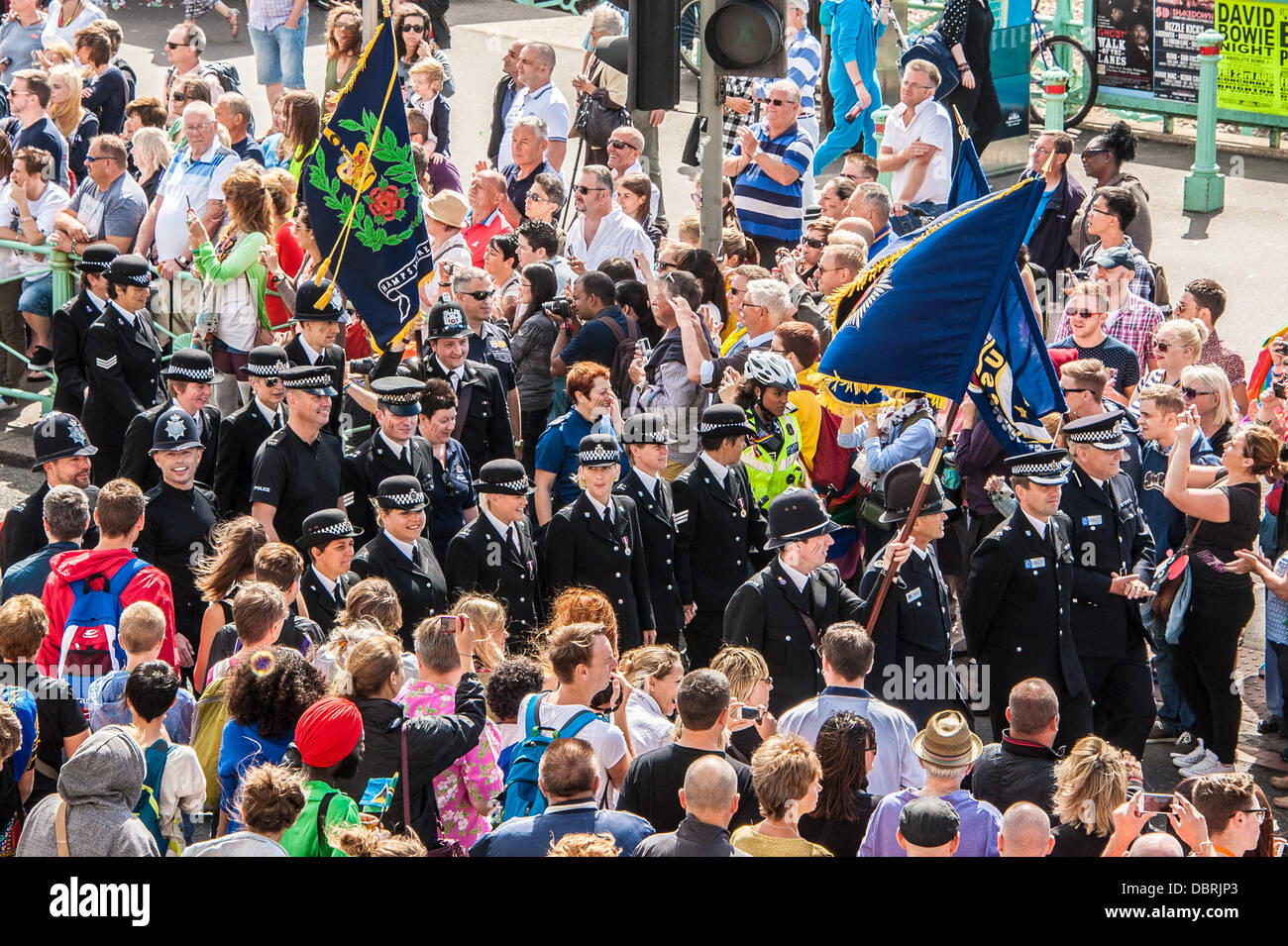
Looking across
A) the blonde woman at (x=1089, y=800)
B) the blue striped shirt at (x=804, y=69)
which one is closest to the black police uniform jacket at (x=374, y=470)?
the blonde woman at (x=1089, y=800)

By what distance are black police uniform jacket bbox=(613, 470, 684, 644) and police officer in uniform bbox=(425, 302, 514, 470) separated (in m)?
1.21

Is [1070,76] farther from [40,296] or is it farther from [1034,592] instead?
[1034,592]

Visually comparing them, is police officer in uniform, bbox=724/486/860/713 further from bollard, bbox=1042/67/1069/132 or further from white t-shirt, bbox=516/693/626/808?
bollard, bbox=1042/67/1069/132

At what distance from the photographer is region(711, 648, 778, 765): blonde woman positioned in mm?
7070

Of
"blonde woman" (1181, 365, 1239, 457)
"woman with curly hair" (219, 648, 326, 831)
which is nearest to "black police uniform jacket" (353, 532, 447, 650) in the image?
"woman with curly hair" (219, 648, 326, 831)

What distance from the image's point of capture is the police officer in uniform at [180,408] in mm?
9469

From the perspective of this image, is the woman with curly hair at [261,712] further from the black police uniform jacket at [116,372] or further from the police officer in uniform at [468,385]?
the black police uniform jacket at [116,372]

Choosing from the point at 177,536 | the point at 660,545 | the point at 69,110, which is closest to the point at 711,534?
the point at 660,545

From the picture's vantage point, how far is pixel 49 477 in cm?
892

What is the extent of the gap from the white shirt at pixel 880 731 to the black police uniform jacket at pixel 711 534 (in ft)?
6.70

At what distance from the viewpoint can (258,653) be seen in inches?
265

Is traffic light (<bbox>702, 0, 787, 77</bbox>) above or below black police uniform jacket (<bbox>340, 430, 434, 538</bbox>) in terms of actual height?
above
